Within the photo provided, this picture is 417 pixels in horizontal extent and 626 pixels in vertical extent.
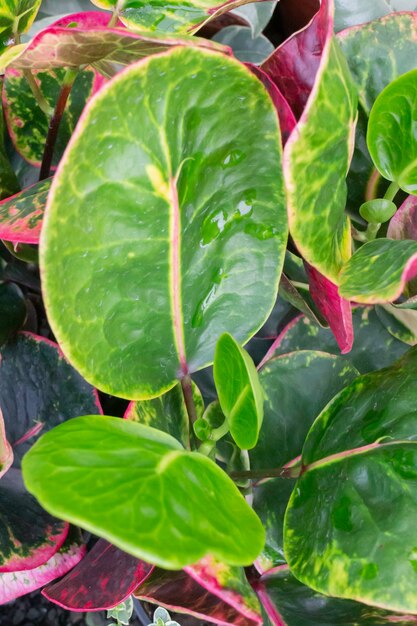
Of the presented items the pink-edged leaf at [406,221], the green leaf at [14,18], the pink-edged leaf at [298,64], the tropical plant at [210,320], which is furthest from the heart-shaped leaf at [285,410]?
the green leaf at [14,18]

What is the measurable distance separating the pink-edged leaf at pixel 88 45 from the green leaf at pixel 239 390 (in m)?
0.16

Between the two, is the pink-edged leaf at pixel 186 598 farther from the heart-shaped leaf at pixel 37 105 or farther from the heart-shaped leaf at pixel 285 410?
the heart-shaped leaf at pixel 37 105

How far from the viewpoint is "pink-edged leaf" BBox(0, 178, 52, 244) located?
406 mm

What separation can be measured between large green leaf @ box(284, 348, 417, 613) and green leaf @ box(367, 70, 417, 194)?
130 millimetres

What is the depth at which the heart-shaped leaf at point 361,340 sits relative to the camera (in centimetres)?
61

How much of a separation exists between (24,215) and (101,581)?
0.92 feet

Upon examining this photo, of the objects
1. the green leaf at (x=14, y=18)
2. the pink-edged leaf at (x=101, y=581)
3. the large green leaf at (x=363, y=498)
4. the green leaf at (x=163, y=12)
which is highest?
the green leaf at (x=14, y=18)

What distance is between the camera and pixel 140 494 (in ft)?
1.01

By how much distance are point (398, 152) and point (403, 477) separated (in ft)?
0.73

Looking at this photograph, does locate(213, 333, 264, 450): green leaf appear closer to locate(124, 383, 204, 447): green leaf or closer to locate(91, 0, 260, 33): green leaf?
locate(124, 383, 204, 447): green leaf

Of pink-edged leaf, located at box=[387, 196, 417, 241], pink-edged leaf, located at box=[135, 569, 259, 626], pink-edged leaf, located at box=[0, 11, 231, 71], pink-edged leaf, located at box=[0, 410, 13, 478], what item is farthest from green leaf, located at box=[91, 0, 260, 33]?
pink-edged leaf, located at box=[135, 569, 259, 626]

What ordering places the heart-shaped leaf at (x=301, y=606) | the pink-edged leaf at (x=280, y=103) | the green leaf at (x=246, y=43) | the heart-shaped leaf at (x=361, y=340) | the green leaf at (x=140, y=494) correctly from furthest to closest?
the green leaf at (x=246, y=43) < the heart-shaped leaf at (x=361, y=340) < the heart-shaped leaf at (x=301, y=606) < the pink-edged leaf at (x=280, y=103) < the green leaf at (x=140, y=494)

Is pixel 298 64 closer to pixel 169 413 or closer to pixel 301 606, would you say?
pixel 169 413

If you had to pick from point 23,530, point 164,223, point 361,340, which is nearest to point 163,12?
point 164,223
